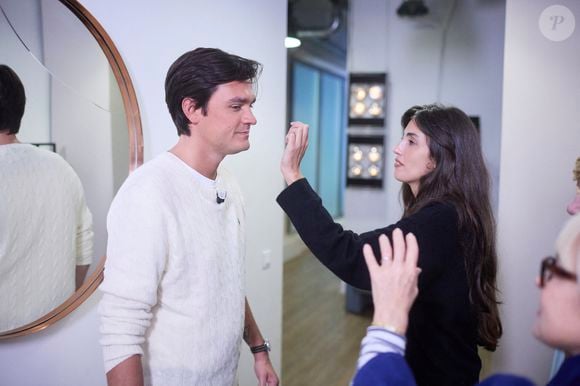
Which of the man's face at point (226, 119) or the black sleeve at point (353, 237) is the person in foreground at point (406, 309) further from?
the man's face at point (226, 119)

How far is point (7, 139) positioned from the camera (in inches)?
51.0

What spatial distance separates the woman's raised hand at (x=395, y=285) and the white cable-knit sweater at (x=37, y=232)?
0.94 meters

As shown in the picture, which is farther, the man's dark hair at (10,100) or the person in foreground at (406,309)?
the man's dark hair at (10,100)

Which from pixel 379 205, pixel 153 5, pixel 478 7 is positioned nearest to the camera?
pixel 153 5

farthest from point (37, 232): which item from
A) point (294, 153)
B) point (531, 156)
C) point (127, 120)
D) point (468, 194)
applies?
point (531, 156)

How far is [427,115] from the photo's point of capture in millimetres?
1438

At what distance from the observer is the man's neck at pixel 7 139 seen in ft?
4.22

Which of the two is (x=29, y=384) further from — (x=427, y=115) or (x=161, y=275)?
(x=427, y=115)

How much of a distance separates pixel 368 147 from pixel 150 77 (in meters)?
2.66

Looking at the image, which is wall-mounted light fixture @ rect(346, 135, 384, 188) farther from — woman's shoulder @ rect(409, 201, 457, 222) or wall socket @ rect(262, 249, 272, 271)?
woman's shoulder @ rect(409, 201, 457, 222)

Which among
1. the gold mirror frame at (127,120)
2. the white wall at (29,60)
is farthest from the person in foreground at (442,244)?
the white wall at (29,60)

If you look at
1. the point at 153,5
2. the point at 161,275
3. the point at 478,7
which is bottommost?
the point at 161,275

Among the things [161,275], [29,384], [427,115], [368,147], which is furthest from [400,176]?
[368,147]

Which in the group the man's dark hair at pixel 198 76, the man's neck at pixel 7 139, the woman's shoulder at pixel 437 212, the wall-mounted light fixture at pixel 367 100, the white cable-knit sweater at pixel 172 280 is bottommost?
the white cable-knit sweater at pixel 172 280
